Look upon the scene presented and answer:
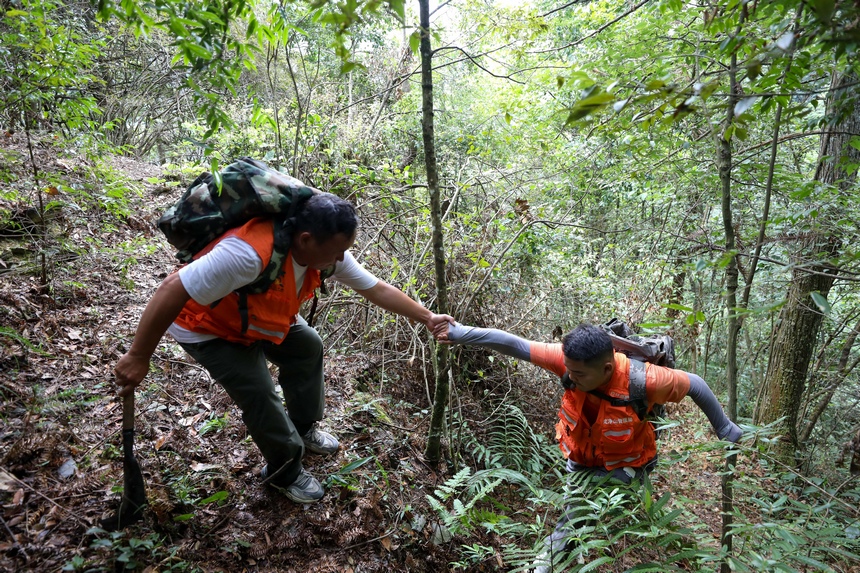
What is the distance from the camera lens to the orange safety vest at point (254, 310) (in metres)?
2.56

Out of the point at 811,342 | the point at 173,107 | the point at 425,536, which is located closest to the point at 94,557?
the point at 425,536

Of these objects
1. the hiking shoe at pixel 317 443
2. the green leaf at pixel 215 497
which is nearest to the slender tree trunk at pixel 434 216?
the hiking shoe at pixel 317 443

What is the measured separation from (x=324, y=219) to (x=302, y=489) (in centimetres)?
178

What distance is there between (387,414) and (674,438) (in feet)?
16.0

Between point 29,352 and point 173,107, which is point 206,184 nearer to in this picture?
point 29,352

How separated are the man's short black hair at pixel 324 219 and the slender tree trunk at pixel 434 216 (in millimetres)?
647

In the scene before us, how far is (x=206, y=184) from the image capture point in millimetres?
2670

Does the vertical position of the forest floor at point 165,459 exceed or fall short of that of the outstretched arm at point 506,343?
it falls short

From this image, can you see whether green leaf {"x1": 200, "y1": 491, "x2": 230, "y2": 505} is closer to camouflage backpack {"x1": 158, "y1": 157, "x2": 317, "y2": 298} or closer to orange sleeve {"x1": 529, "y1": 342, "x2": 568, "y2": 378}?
camouflage backpack {"x1": 158, "y1": 157, "x2": 317, "y2": 298}

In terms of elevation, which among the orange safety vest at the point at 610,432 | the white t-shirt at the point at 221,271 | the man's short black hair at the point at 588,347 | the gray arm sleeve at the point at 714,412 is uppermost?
the white t-shirt at the point at 221,271

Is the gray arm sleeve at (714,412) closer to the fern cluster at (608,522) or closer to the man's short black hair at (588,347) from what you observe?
the fern cluster at (608,522)

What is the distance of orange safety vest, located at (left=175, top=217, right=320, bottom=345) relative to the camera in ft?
8.41

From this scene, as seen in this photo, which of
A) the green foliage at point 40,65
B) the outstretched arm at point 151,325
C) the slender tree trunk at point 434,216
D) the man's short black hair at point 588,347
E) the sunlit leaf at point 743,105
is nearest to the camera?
the sunlit leaf at point 743,105

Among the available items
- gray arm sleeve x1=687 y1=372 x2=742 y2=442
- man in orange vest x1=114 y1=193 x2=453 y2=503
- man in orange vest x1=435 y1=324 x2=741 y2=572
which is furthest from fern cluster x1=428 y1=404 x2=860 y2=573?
man in orange vest x1=114 y1=193 x2=453 y2=503
